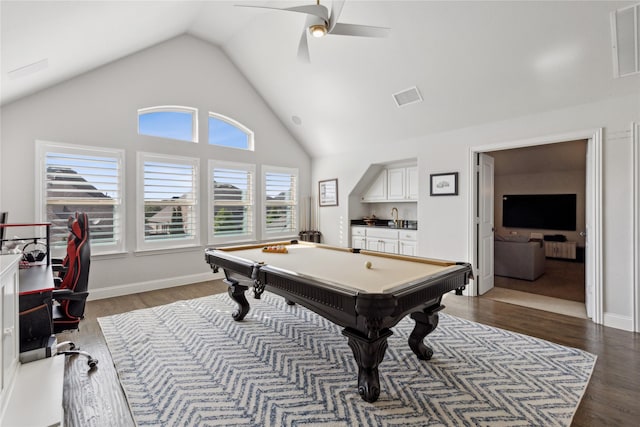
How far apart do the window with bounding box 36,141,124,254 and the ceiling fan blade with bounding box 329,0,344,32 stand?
11.6ft

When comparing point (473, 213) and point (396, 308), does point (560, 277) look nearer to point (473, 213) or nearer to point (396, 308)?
point (473, 213)

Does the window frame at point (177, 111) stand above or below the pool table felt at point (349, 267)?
above

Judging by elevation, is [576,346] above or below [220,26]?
below

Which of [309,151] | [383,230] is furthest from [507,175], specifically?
[309,151]

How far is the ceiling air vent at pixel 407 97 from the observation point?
4227 millimetres

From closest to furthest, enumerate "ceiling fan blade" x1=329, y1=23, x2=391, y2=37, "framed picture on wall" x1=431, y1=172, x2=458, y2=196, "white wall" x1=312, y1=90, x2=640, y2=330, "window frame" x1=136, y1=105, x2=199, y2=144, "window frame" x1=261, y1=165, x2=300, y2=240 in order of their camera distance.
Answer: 1. "ceiling fan blade" x1=329, y1=23, x2=391, y2=37
2. "white wall" x1=312, y1=90, x2=640, y2=330
3. "framed picture on wall" x1=431, y1=172, x2=458, y2=196
4. "window frame" x1=136, y1=105, x2=199, y2=144
5. "window frame" x1=261, y1=165, x2=300, y2=240

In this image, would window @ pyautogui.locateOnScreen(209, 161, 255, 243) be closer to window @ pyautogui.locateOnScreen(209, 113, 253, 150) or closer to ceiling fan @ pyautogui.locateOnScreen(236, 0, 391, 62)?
window @ pyautogui.locateOnScreen(209, 113, 253, 150)

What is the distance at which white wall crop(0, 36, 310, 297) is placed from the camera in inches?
143

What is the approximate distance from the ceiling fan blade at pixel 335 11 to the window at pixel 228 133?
3365 millimetres

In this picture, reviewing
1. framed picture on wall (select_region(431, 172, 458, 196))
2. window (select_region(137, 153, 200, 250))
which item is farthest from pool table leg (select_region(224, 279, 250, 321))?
framed picture on wall (select_region(431, 172, 458, 196))

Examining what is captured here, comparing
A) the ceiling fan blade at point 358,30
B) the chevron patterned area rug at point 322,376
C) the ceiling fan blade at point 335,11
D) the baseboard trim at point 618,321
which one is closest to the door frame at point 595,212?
the baseboard trim at point 618,321

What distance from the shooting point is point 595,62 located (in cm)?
302

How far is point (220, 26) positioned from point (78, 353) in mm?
4710

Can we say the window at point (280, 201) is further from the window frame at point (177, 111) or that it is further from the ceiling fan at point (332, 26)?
the ceiling fan at point (332, 26)
